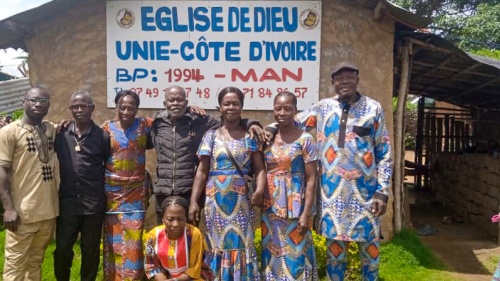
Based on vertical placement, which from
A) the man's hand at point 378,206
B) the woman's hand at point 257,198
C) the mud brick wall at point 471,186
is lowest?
the mud brick wall at point 471,186

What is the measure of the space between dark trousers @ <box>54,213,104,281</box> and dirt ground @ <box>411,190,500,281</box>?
3620 mm

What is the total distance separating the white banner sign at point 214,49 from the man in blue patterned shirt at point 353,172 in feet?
5.87

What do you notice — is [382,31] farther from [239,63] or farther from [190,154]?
[190,154]

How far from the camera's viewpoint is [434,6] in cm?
1638

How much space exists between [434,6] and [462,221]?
33.8ft

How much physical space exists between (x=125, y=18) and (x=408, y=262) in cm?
406

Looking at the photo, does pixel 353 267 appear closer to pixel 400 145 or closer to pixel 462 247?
pixel 400 145

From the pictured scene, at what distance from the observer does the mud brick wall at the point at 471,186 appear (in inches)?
279

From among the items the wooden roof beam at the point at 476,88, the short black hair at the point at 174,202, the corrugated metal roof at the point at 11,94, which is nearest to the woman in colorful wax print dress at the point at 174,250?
the short black hair at the point at 174,202

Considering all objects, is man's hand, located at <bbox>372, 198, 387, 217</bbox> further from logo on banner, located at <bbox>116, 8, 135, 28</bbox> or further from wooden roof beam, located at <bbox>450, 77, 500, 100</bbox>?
wooden roof beam, located at <bbox>450, 77, 500, 100</bbox>

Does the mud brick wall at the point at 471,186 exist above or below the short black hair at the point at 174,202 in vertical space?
below

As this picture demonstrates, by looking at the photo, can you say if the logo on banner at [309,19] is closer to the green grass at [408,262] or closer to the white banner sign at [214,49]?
the white banner sign at [214,49]

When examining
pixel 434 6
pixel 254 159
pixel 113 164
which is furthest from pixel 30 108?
pixel 434 6

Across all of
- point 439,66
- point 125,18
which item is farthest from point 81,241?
point 439,66
